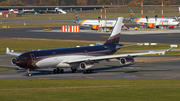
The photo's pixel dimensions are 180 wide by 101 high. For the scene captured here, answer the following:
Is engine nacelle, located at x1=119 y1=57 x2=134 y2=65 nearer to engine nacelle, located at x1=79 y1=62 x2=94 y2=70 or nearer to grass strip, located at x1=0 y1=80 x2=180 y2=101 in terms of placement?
engine nacelle, located at x1=79 y1=62 x2=94 y2=70

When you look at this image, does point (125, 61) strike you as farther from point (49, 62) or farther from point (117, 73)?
point (49, 62)

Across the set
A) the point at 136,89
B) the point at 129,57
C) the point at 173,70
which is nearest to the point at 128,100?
the point at 136,89

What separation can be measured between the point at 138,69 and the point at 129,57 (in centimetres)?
788

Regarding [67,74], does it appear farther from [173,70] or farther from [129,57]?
[173,70]

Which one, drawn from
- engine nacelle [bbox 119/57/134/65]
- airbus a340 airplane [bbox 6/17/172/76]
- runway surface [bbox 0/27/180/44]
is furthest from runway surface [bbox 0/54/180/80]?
runway surface [bbox 0/27/180/44]

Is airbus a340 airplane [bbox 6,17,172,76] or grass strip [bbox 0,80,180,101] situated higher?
airbus a340 airplane [bbox 6,17,172,76]

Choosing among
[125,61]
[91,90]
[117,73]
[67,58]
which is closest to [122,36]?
[117,73]

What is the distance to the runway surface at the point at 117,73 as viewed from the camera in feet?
161

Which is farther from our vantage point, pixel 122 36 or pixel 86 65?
pixel 122 36

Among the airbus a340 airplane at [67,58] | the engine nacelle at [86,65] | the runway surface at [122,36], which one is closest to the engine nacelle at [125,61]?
the airbus a340 airplane at [67,58]

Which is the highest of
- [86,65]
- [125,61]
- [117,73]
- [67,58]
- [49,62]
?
[67,58]

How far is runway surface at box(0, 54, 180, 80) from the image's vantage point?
49125 millimetres

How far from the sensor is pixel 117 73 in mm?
53719

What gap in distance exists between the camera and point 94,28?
168000 mm
